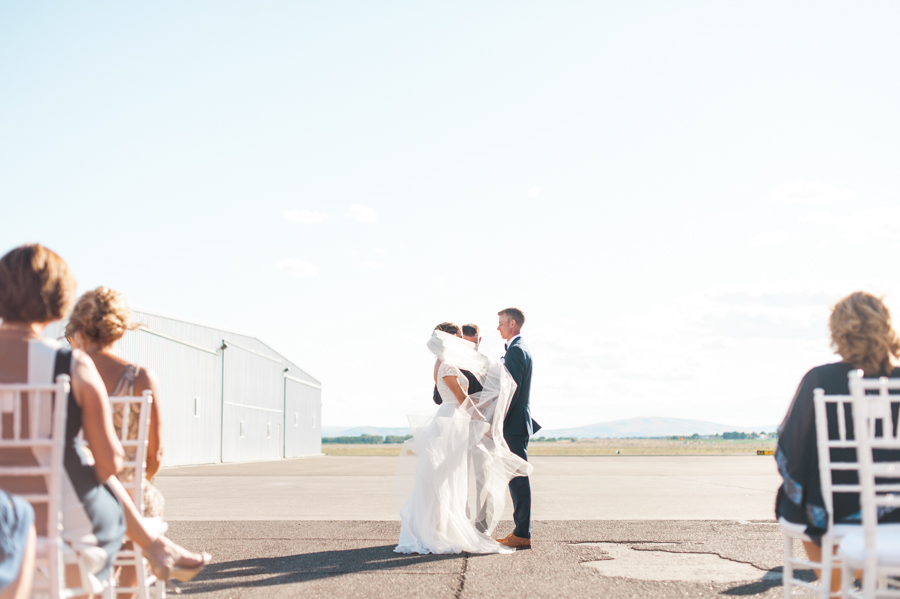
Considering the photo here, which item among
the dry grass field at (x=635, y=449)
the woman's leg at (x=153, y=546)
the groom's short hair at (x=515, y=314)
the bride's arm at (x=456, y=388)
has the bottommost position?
the dry grass field at (x=635, y=449)

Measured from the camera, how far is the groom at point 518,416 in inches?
279

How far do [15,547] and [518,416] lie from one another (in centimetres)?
539

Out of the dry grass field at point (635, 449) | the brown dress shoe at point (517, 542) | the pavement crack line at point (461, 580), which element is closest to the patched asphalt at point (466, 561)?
the pavement crack line at point (461, 580)

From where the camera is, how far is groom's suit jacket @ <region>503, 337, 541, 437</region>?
24.2 ft

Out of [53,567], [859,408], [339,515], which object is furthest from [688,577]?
[339,515]

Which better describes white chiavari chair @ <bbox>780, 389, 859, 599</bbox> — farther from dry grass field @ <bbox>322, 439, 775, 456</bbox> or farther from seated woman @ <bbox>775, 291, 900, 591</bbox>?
dry grass field @ <bbox>322, 439, 775, 456</bbox>

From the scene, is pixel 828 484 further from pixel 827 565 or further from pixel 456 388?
pixel 456 388

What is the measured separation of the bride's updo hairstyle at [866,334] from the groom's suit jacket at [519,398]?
4104 mm

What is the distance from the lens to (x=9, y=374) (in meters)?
2.75

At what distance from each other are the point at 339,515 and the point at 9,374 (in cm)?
762

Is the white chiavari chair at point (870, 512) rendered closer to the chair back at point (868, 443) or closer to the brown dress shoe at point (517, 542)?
the chair back at point (868, 443)

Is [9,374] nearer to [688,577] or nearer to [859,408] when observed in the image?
Result: [859,408]

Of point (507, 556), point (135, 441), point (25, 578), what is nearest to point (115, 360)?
point (135, 441)

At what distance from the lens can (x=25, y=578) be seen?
244cm
